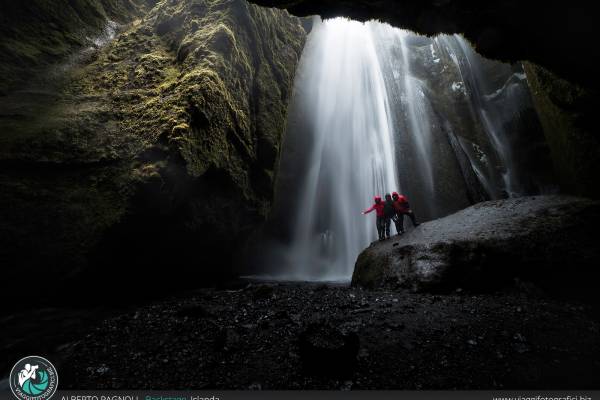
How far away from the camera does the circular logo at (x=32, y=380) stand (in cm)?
335

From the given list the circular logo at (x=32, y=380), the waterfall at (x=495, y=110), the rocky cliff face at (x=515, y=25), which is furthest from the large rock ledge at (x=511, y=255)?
the waterfall at (x=495, y=110)

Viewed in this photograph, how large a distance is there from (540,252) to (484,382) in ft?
15.6

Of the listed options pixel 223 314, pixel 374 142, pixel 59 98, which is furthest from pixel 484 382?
pixel 374 142

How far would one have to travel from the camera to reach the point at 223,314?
18.4ft

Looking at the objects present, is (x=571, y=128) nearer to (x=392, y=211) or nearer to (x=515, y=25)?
(x=515, y=25)

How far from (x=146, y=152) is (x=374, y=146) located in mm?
14589

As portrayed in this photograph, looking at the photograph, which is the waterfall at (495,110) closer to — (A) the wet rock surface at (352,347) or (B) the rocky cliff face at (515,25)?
(B) the rocky cliff face at (515,25)

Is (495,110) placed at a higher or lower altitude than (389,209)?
higher

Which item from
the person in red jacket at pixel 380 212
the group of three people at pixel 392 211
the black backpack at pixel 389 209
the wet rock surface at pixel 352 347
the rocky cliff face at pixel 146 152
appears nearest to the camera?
the wet rock surface at pixel 352 347

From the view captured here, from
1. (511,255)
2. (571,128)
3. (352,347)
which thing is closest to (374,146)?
(571,128)

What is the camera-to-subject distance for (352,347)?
370cm

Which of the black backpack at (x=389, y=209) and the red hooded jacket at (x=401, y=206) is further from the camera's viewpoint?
the black backpack at (x=389, y=209)

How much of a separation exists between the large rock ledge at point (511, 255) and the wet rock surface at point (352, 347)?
785 millimetres

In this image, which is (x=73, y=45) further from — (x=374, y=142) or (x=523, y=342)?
(x=374, y=142)
